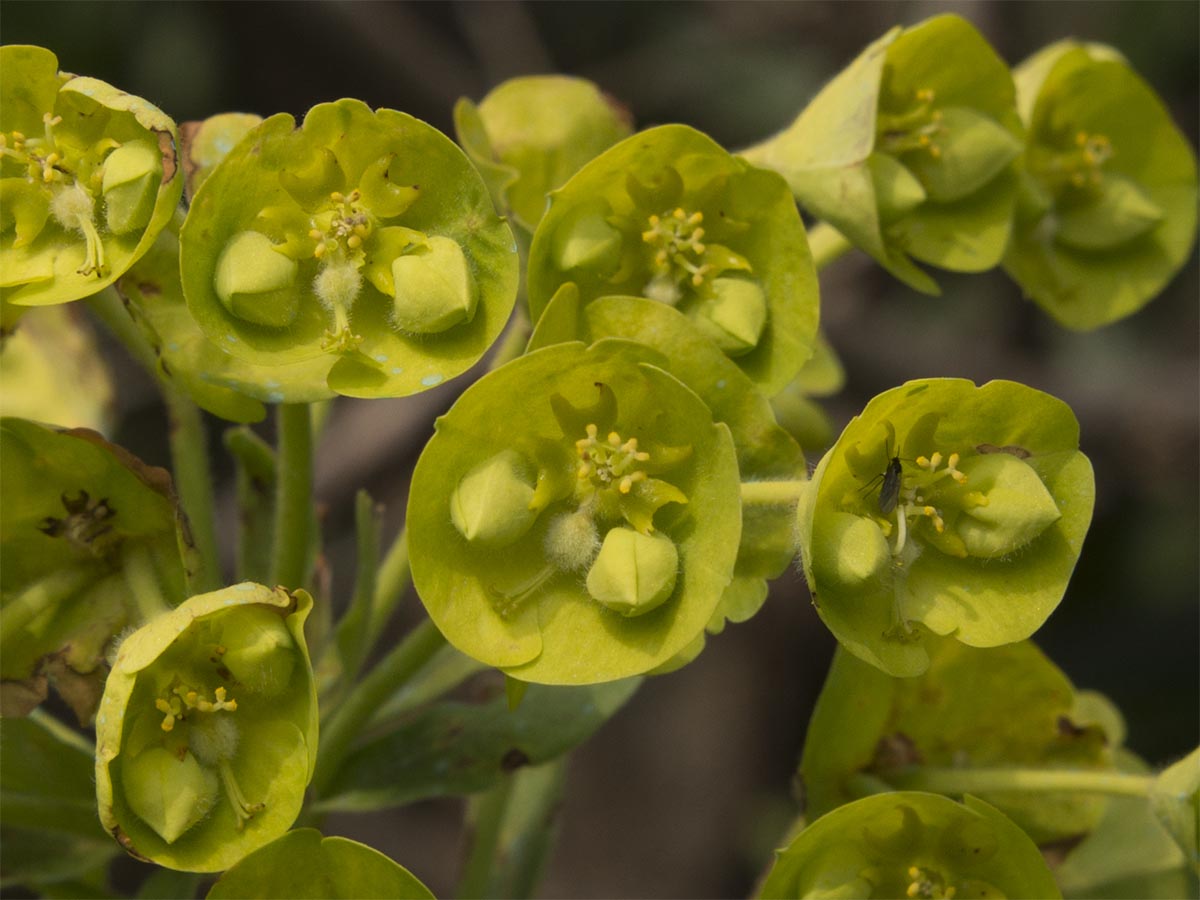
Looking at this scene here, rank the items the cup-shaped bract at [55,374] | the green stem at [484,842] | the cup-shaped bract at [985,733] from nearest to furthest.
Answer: the cup-shaped bract at [985,733] < the green stem at [484,842] < the cup-shaped bract at [55,374]

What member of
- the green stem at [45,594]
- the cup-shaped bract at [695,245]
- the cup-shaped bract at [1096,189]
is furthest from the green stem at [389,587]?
the cup-shaped bract at [1096,189]

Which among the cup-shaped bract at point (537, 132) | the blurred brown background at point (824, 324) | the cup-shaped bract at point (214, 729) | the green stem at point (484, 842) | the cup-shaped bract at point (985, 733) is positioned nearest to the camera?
the cup-shaped bract at point (214, 729)

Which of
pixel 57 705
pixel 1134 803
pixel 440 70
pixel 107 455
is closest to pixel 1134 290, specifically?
pixel 1134 803

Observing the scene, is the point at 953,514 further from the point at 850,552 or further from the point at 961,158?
the point at 961,158

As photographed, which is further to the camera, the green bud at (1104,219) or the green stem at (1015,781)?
the green bud at (1104,219)

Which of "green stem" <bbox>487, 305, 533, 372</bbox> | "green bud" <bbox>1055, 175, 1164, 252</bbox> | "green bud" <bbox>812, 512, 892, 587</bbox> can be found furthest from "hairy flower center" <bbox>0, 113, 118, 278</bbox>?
"green bud" <bbox>1055, 175, 1164, 252</bbox>

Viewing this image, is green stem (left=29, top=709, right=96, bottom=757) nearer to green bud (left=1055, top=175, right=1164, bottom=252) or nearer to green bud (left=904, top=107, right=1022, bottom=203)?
green bud (left=904, top=107, right=1022, bottom=203)

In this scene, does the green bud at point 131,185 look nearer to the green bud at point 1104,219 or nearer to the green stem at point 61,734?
the green stem at point 61,734
